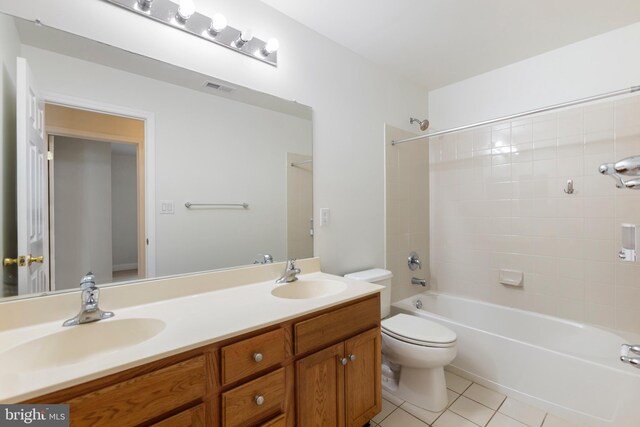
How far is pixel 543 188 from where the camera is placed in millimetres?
2217

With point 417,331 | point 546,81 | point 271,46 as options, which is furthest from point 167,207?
point 546,81

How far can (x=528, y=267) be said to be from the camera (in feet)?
7.52

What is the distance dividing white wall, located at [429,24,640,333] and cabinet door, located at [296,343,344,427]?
1803mm

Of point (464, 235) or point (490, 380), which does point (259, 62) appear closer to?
point (464, 235)

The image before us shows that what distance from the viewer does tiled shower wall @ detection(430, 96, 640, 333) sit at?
6.31 ft

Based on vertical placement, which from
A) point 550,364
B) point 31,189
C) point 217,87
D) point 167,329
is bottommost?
point 550,364

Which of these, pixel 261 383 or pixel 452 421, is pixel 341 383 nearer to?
pixel 261 383

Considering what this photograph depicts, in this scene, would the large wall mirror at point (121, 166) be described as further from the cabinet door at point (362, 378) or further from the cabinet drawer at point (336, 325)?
the cabinet door at point (362, 378)

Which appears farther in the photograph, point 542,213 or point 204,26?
point 542,213

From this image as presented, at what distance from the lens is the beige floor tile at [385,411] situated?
166cm

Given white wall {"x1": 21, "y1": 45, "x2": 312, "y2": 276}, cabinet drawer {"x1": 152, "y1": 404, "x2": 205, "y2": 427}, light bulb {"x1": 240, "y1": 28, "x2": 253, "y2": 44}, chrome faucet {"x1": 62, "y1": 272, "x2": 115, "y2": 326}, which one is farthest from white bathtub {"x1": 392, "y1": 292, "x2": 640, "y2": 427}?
light bulb {"x1": 240, "y1": 28, "x2": 253, "y2": 44}

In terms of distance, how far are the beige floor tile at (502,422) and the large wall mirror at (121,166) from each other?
60.5 inches

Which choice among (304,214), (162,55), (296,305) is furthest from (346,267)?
(162,55)

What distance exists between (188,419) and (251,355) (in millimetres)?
239
